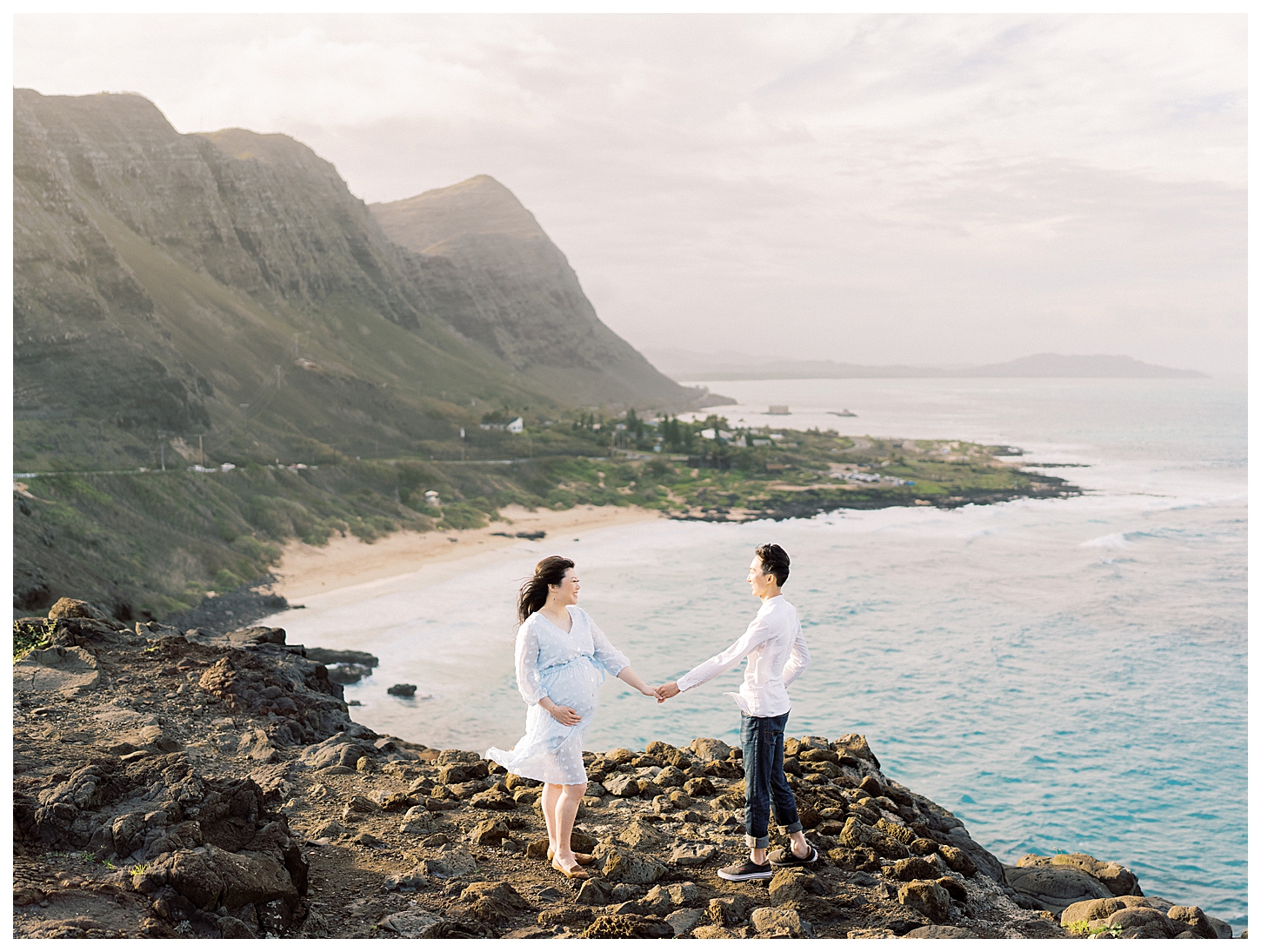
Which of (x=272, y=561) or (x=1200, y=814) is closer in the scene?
(x=1200, y=814)

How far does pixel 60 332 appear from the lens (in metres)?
41.9

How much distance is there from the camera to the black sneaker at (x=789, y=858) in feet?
17.0

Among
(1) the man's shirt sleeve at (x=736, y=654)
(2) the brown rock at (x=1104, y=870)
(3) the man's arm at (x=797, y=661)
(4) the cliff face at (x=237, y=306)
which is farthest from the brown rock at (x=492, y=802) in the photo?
(4) the cliff face at (x=237, y=306)

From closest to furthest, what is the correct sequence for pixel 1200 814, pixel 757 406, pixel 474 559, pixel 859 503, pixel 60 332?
pixel 1200 814 → pixel 474 559 → pixel 60 332 → pixel 859 503 → pixel 757 406

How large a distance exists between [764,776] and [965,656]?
945 inches

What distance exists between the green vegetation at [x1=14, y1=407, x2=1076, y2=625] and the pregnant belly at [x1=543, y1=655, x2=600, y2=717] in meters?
7.21

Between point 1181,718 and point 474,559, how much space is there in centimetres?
2451

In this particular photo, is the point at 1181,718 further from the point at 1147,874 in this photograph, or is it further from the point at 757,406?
the point at 757,406

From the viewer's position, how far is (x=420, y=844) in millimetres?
5633

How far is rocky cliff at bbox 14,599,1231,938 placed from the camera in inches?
174

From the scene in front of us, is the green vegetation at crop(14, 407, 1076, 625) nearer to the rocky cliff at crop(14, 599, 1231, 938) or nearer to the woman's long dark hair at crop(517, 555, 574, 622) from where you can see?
the rocky cliff at crop(14, 599, 1231, 938)

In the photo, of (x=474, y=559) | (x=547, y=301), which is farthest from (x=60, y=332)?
(x=547, y=301)

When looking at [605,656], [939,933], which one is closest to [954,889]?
[939,933]

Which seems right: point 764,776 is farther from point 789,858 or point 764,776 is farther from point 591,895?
point 591,895
